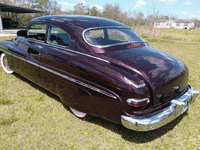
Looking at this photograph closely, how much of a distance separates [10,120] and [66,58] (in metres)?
1.37

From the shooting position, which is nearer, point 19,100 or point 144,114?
point 144,114

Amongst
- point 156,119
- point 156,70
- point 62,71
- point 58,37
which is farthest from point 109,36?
point 156,119

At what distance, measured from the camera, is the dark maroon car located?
2.03 meters

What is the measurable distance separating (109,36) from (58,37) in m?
0.93

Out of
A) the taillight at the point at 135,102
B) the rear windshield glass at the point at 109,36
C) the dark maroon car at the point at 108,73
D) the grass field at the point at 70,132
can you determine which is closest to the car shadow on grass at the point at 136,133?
the grass field at the point at 70,132

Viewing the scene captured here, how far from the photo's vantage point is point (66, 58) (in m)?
2.58

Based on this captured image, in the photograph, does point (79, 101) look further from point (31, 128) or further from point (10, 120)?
point (10, 120)

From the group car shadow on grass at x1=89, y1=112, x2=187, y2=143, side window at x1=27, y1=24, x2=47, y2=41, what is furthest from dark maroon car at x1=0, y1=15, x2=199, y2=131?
car shadow on grass at x1=89, y1=112, x2=187, y2=143

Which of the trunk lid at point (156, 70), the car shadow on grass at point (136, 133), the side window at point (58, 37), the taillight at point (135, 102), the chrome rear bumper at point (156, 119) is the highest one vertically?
the side window at point (58, 37)

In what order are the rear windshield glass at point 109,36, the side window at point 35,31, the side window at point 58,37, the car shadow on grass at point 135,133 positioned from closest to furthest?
1. the car shadow on grass at point 135,133
2. the rear windshield glass at point 109,36
3. the side window at point 58,37
4. the side window at point 35,31

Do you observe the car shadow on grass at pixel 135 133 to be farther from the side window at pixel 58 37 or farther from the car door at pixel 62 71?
the side window at pixel 58 37

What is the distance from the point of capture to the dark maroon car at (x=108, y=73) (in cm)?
203

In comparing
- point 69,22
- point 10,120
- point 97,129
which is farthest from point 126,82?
point 10,120

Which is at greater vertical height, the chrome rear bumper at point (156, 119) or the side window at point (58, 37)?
the side window at point (58, 37)
